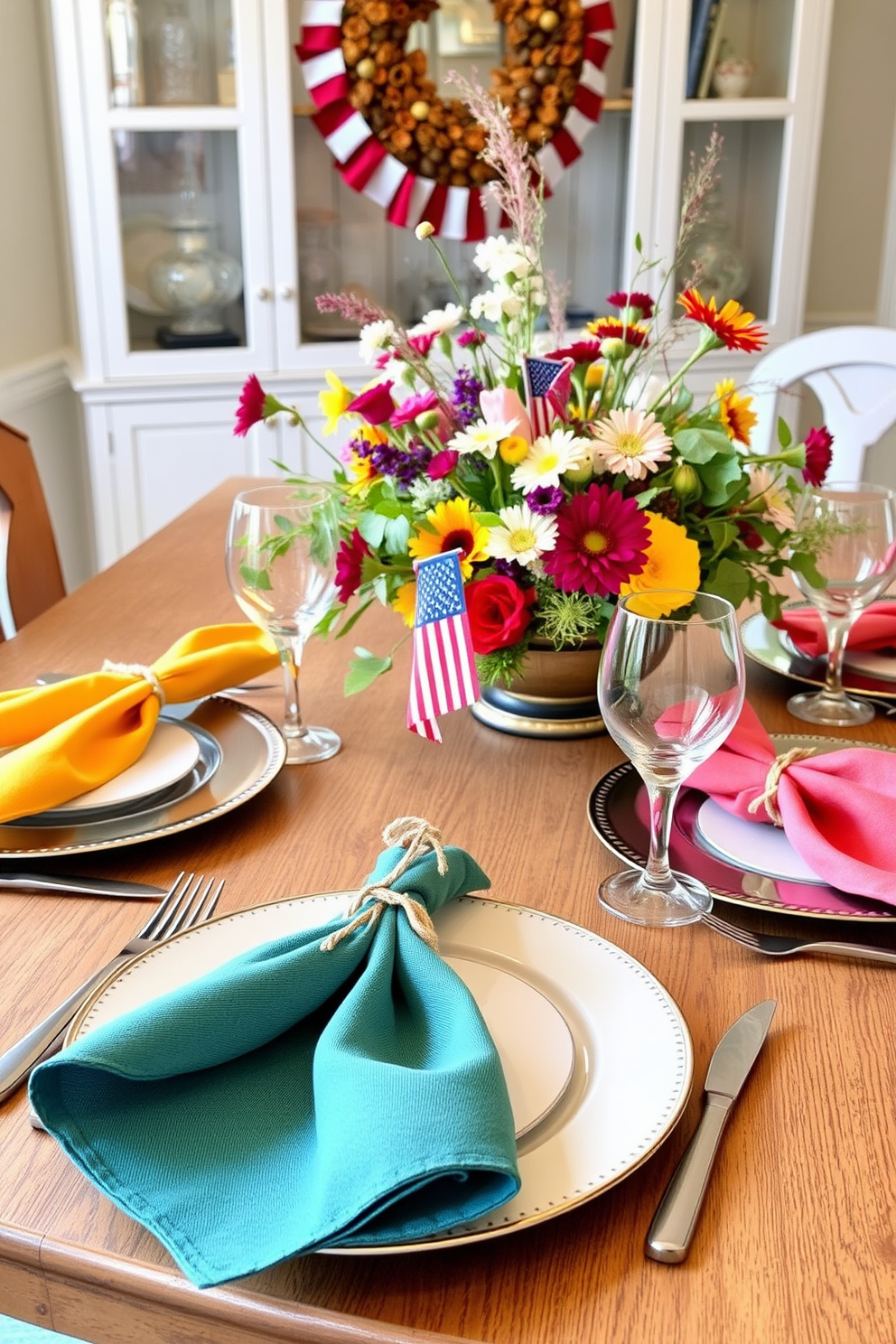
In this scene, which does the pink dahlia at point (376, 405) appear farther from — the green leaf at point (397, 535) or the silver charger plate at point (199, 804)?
the silver charger plate at point (199, 804)

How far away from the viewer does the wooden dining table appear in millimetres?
468

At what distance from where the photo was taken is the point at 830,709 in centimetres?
105

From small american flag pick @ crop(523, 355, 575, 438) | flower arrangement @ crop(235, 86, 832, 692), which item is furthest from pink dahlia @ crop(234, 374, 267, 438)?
small american flag pick @ crop(523, 355, 575, 438)

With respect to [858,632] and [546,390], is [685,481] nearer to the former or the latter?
[546,390]

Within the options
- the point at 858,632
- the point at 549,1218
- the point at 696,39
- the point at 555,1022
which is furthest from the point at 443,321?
the point at 696,39

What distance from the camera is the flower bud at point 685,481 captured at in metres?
0.93

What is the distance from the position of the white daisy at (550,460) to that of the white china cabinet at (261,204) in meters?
2.02

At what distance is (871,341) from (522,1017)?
1545mm

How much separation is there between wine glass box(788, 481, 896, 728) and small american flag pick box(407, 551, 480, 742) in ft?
1.01

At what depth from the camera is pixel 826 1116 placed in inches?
22.6

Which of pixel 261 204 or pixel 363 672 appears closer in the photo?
pixel 363 672

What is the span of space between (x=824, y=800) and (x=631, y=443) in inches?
11.8

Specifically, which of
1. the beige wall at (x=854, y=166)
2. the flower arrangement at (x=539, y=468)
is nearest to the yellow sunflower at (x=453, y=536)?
the flower arrangement at (x=539, y=468)

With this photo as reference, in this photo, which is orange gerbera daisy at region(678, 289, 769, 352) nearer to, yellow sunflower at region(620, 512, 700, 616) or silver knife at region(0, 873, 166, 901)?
yellow sunflower at region(620, 512, 700, 616)
